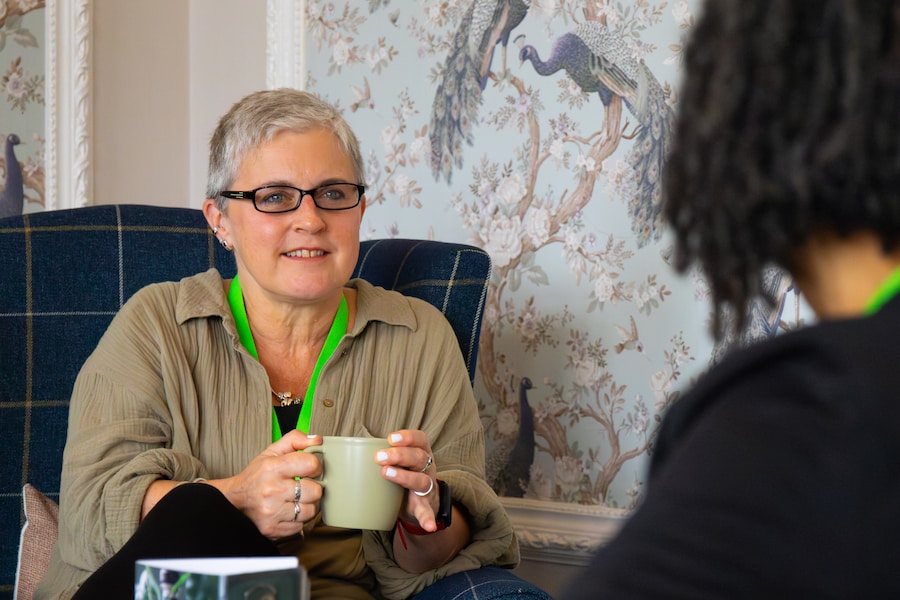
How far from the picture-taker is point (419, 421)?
145cm

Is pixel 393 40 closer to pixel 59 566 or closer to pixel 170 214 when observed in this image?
pixel 170 214

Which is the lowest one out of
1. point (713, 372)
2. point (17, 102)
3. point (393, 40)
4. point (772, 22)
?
point (713, 372)

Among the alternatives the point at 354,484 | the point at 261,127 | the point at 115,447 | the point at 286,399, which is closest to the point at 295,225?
the point at 261,127

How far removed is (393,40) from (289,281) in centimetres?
92

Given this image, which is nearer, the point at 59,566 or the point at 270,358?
the point at 59,566

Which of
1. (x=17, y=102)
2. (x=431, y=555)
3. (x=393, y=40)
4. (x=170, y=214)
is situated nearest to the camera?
(x=431, y=555)

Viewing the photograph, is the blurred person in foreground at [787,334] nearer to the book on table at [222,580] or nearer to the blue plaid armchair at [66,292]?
the book on table at [222,580]

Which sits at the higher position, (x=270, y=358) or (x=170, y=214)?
(x=170, y=214)

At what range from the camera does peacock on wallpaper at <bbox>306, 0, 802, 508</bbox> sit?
1.85 m

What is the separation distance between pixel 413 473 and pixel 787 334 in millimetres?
720

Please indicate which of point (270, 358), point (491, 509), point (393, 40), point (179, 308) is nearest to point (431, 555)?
point (491, 509)

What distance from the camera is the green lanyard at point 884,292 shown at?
16.9 inches

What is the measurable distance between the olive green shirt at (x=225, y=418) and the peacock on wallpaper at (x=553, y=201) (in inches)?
19.8

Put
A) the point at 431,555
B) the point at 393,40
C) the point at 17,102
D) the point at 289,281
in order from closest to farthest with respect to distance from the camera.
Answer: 1. the point at 431,555
2. the point at 289,281
3. the point at 17,102
4. the point at 393,40
